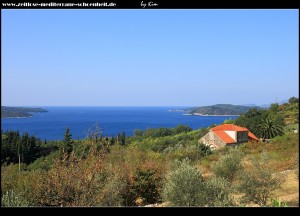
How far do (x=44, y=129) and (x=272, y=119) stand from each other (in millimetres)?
54968

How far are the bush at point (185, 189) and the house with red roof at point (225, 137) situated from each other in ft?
106

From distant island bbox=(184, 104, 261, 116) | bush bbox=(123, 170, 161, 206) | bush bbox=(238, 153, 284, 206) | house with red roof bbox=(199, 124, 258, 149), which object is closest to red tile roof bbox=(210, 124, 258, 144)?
house with red roof bbox=(199, 124, 258, 149)

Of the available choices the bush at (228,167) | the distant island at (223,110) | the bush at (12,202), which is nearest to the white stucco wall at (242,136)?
the distant island at (223,110)

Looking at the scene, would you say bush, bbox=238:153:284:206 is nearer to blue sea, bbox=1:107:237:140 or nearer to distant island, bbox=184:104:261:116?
blue sea, bbox=1:107:237:140

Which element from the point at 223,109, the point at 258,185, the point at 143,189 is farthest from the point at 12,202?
the point at 223,109

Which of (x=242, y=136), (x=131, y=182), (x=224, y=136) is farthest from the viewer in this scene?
(x=242, y=136)

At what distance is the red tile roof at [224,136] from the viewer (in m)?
40.5

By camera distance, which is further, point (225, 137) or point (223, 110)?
point (223, 110)

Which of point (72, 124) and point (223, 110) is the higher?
point (223, 110)

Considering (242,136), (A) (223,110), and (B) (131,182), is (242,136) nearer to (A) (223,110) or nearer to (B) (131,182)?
(A) (223,110)

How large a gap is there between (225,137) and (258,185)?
3098cm

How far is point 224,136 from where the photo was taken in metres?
41.5
